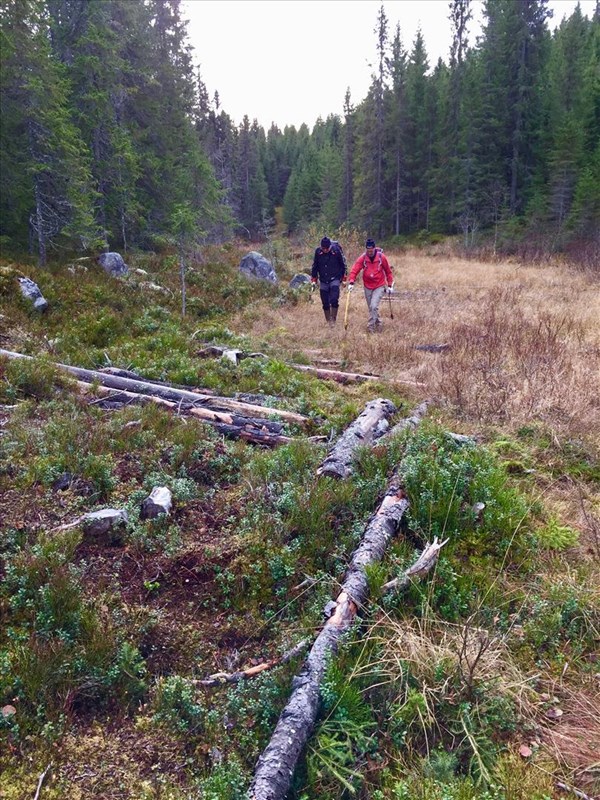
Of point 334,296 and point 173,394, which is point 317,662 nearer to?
point 173,394

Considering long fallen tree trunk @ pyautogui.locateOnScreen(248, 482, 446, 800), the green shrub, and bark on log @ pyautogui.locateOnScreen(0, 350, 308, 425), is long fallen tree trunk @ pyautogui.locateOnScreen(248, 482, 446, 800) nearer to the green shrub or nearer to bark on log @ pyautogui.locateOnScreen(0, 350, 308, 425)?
the green shrub

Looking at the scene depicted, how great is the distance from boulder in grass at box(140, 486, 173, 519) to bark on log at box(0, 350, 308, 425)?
2347 millimetres

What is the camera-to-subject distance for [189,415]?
678 centimetres

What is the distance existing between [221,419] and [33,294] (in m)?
7.05

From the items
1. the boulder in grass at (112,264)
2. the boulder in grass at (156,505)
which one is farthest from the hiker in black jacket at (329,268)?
the boulder in grass at (156,505)

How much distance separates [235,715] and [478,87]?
1875 inches

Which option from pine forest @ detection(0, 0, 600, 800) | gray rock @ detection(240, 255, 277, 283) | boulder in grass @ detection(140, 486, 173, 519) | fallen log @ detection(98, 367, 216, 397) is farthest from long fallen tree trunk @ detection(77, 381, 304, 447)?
gray rock @ detection(240, 255, 277, 283)

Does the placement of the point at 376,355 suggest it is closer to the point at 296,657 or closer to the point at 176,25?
the point at 296,657

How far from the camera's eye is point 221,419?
667 cm

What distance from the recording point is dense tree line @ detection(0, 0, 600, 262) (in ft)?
45.1

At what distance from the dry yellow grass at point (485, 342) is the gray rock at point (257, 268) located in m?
3.66

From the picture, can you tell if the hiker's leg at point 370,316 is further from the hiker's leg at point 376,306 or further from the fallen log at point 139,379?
the fallen log at point 139,379

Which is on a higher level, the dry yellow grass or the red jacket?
the red jacket

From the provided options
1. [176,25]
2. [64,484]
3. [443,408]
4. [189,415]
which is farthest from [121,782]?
[176,25]
